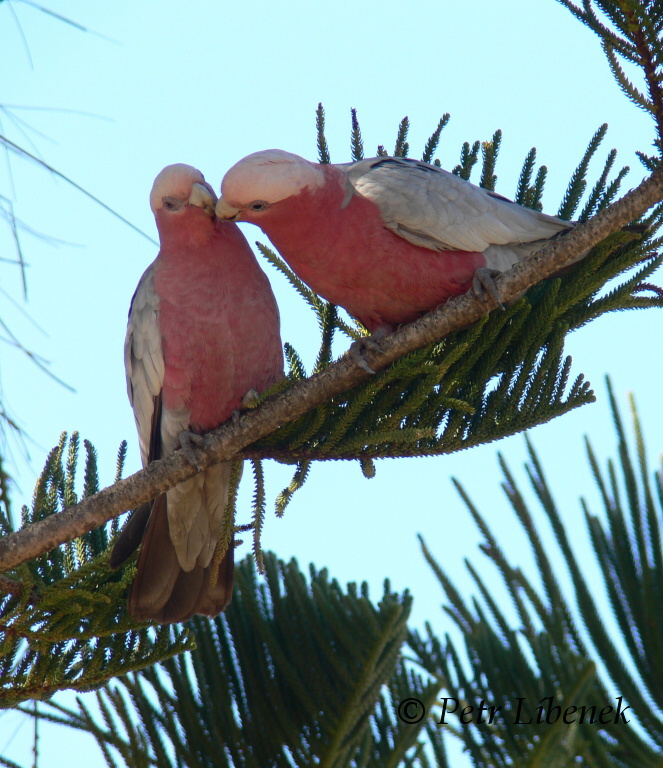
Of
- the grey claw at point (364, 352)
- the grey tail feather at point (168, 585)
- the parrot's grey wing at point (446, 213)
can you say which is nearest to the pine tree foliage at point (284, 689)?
the grey tail feather at point (168, 585)

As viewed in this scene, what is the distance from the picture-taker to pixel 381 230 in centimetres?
334

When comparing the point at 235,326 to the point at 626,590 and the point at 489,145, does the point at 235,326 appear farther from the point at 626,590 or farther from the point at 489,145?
the point at 626,590

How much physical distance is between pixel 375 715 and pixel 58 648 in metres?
1.15

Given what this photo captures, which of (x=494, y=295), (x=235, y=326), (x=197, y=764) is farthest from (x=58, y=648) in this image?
(x=494, y=295)

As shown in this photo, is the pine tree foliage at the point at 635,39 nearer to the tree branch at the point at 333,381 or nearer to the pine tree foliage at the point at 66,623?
the tree branch at the point at 333,381

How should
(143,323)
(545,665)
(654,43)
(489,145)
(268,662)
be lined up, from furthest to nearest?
1. (143,323)
2. (489,145)
3. (268,662)
4. (654,43)
5. (545,665)

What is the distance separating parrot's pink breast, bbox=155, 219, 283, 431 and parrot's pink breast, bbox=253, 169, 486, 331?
0.40 metres

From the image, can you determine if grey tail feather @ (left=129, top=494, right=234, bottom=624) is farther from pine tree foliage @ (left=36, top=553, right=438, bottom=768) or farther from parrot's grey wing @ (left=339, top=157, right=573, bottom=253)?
parrot's grey wing @ (left=339, top=157, right=573, bottom=253)

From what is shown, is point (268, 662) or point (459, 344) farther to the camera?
point (268, 662)

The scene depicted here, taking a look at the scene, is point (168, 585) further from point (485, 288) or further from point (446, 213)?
point (446, 213)

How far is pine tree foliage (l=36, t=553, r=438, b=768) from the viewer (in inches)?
100

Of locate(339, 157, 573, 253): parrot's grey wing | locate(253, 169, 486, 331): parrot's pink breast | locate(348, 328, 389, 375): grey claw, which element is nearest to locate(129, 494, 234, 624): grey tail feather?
locate(348, 328, 389, 375): grey claw

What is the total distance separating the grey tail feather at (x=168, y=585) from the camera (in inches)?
124

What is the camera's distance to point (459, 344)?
2.75 m
